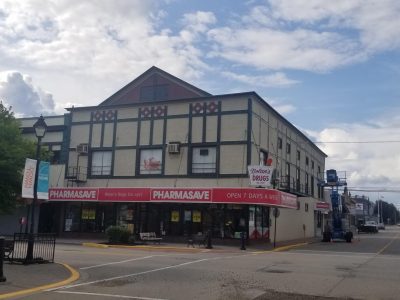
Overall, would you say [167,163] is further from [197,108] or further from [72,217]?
[72,217]

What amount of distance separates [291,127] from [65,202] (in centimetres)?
1969

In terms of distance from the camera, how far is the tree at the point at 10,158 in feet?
78.5

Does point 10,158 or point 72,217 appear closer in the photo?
point 10,158

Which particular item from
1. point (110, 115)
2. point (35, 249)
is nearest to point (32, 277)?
point (35, 249)

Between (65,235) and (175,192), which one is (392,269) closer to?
(175,192)

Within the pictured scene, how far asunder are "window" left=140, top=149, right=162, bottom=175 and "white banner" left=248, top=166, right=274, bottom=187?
7586 mm

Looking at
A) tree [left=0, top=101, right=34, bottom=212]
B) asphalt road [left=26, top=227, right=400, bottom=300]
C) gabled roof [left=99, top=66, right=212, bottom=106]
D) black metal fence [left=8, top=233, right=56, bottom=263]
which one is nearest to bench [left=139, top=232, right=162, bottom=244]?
tree [left=0, top=101, right=34, bottom=212]

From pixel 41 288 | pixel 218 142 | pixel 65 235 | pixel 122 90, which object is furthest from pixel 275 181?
pixel 41 288

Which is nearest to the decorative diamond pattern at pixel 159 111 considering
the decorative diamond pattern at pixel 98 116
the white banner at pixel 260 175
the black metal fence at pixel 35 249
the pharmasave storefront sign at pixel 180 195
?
the decorative diamond pattern at pixel 98 116

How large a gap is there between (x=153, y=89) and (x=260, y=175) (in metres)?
11.8

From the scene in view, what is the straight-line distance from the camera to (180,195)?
3269 centimetres

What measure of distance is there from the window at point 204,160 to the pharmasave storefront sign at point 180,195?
7.48ft

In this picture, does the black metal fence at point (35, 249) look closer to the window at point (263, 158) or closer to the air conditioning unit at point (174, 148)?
the air conditioning unit at point (174, 148)

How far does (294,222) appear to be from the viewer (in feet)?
145
